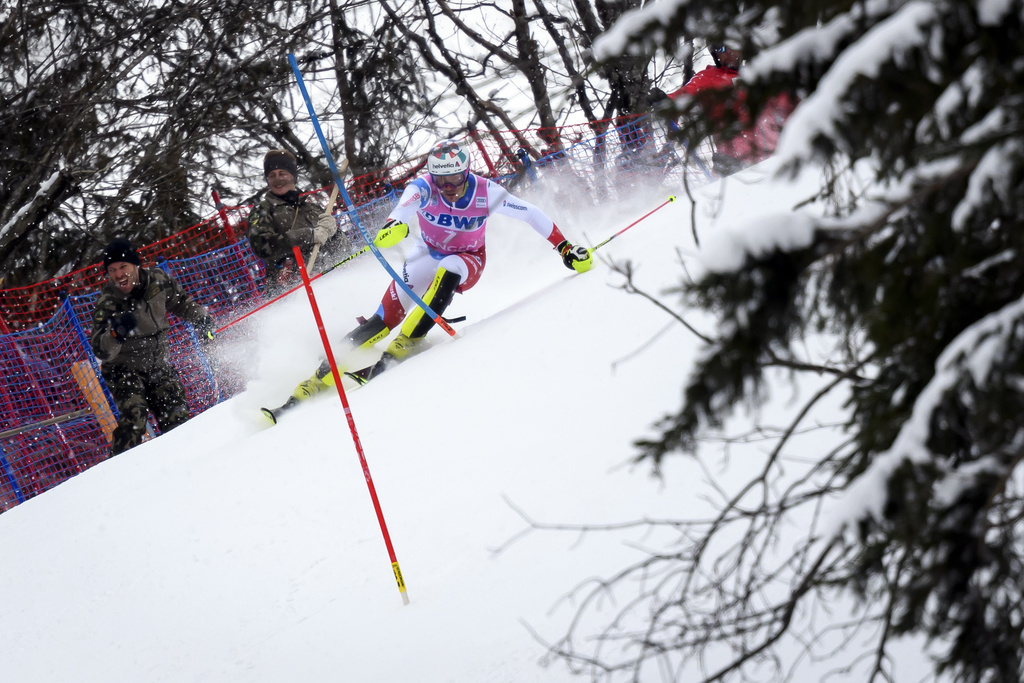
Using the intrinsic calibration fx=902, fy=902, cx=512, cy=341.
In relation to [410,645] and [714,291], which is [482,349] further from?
[714,291]

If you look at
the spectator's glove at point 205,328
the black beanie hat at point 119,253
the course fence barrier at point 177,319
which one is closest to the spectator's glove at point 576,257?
the course fence barrier at point 177,319

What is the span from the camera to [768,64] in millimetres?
1482

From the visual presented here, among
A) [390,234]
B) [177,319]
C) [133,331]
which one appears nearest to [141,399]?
[133,331]

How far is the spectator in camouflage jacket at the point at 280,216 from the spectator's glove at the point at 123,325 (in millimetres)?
1209

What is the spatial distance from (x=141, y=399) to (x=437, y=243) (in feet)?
8.68

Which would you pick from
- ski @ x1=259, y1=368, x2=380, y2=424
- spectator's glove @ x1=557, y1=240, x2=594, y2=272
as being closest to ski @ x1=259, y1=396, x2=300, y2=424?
ski @ x1=259, y1=368, x2=380, y2=424

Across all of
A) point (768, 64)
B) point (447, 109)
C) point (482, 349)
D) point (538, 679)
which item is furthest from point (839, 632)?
point (447, 109)

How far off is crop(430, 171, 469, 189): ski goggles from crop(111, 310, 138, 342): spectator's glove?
2.60 meters

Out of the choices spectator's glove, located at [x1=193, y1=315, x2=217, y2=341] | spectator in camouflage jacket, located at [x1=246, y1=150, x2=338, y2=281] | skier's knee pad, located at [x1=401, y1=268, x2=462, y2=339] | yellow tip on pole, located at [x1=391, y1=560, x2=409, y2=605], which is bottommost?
yellow tip on pole, located at [x1=391, y1=560, x2=409, y2=605]

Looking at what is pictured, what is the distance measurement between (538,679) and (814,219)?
206 cm

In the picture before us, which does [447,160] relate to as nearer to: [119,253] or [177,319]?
[119,253]

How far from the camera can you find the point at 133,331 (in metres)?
6.96

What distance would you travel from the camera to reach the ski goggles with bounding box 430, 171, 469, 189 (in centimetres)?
648

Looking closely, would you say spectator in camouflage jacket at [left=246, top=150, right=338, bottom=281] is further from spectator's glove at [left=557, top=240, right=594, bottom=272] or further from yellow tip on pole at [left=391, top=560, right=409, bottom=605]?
yellow tip on pole at [left=391, top=560, right=409, bottom=605]
